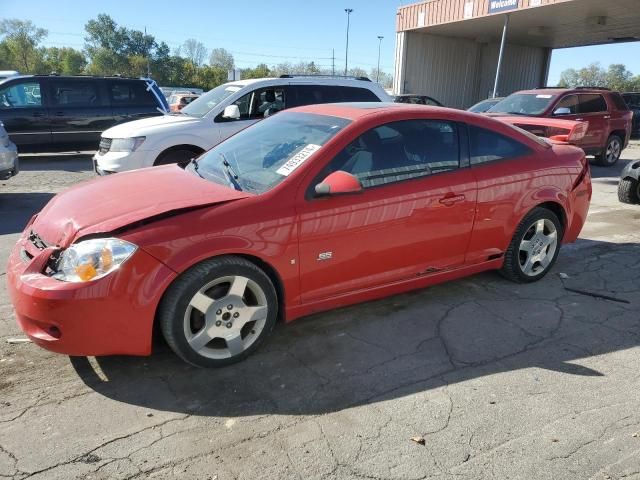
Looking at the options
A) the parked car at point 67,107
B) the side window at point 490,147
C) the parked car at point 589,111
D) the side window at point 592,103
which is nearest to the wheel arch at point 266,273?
the side window at point 490,147

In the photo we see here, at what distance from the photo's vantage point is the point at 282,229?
316 centimetres

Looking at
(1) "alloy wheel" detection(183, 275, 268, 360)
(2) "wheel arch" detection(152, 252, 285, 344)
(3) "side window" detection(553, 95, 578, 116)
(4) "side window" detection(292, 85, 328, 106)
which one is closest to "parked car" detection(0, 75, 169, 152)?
(4) "side window" detection(292, 85, 328, 106)

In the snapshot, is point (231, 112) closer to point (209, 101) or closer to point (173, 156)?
point (209, 101)

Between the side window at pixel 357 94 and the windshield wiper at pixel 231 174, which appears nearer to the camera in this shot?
the windshield wiper at pixel 231 174

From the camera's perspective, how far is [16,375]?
3.04 meters

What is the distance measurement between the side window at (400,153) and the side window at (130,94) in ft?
32.4

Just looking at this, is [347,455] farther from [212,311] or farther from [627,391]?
[627,391]

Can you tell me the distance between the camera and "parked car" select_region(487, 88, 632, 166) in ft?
36.9

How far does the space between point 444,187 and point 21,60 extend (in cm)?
8371

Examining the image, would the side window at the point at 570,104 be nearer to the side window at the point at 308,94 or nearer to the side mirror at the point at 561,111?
the side mirror at the point at 561,111

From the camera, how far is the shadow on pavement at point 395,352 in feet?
9.53

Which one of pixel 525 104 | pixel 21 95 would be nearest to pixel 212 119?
pixel 21 95

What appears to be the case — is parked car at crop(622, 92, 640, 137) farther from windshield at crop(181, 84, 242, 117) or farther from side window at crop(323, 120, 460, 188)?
side window at crop(323, 120, 460, 188)

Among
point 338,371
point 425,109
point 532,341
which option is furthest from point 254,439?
point 425,109
